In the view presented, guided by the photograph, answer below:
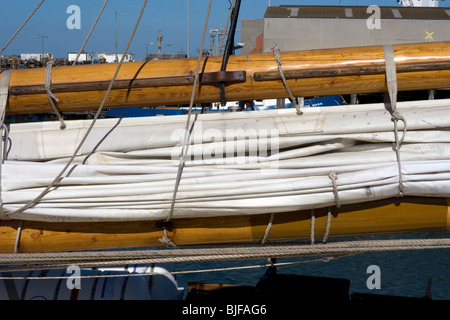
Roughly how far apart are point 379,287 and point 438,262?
1.65 meters

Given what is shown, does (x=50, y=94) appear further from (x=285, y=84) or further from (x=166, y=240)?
(x=285, y=84)

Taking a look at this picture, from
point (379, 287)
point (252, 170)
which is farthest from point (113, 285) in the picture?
point (379, 287)

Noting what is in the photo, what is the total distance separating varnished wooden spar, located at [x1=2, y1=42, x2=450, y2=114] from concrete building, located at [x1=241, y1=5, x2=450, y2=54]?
26.4 m

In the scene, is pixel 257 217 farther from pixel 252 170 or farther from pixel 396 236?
pixel 396 236

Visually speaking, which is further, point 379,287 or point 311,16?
point 311,16

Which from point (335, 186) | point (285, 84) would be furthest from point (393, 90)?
point (335, 186)

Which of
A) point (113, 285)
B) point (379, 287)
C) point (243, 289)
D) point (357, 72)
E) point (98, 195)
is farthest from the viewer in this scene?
point (379, 287)

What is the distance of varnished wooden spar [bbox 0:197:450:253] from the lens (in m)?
3.35

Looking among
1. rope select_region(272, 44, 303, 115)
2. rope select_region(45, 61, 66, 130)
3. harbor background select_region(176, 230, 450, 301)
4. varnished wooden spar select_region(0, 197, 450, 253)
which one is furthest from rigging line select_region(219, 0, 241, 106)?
harbor background select_region(176, 230, 450, 301)

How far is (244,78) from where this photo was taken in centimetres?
356

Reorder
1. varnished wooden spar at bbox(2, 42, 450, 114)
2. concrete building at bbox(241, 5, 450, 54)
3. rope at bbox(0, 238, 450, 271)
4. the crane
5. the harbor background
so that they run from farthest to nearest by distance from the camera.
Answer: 1. the crane
2. concrete building at bbox(241, 5, 450, 54)
3. the harbor background
4. varnished wooden spar at bbox(2, 42, 450, 114)
5. rope at bbox(0, 238, 450, 271)

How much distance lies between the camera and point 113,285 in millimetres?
5062

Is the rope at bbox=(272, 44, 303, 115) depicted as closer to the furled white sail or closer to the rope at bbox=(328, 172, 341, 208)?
the furled white sail

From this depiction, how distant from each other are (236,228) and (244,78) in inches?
35.2
